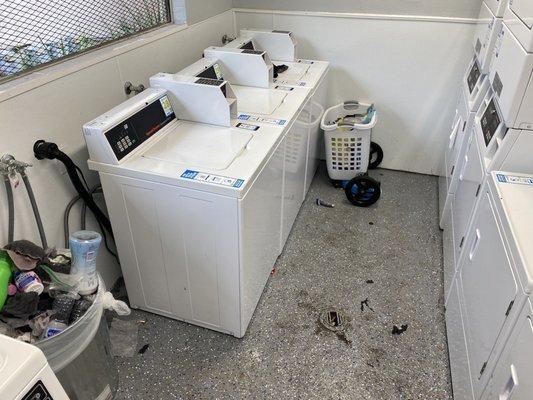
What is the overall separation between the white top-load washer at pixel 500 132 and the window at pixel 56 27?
5.53ft

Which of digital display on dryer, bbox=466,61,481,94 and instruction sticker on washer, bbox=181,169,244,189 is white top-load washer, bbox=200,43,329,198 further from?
digital display on dryer, bbox=466,61,481,94

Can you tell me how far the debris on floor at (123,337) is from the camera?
5.72 feet

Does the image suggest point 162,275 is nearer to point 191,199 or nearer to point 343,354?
point 191,199

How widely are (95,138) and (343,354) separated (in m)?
1.35

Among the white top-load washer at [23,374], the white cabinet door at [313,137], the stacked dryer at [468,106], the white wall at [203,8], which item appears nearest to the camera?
the white top-load washer at [23,374]

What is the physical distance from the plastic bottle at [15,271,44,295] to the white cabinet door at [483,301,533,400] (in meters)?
1.38

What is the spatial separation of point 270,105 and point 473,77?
120cm

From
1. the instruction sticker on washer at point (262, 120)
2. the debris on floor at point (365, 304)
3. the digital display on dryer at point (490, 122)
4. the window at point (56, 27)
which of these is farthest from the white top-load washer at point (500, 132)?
the window at point (56, 27)

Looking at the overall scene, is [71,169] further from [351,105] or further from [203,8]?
[351,105]

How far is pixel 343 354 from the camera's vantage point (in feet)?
5.68

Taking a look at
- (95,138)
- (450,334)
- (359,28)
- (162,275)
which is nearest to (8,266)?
(95,138)

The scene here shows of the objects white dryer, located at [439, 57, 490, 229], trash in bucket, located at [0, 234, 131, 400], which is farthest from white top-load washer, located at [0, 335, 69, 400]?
white dryer, located at [439, 57, 490, 229]

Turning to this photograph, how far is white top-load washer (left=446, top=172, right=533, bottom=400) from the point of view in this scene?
3.40 feet

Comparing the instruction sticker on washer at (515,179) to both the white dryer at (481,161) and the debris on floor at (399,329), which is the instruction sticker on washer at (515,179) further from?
the debris on floor at (399,329)
